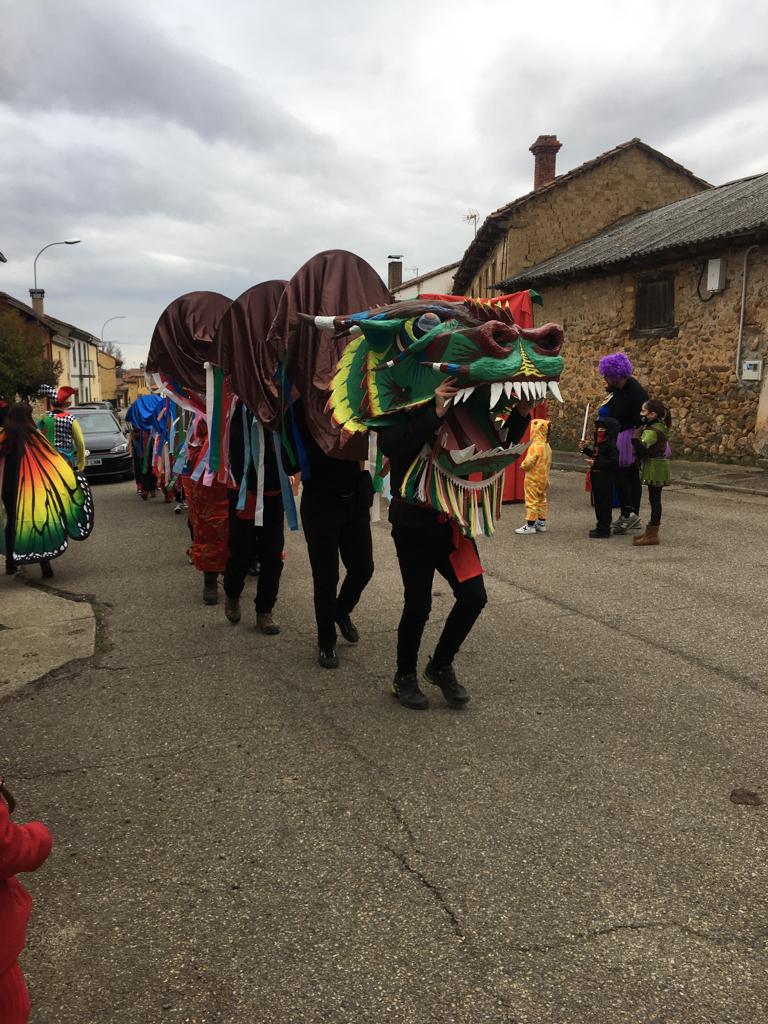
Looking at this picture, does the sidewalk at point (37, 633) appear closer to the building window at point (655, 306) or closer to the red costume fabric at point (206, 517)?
the red costume fabric at point (206, 517)

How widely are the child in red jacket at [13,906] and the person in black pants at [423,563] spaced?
87.7 inches

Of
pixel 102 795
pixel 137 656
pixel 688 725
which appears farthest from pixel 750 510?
pixel 102 795

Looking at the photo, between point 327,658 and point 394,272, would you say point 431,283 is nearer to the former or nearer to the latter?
point 394,272

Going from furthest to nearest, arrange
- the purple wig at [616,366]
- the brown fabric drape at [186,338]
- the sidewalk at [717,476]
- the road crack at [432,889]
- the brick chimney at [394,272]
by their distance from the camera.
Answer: the brick chimney at [394,272] → the sidewalk at [717,476] → the purple wig at [616,366] → the brown fabric drape at [186,338] → the road crack at [432,889]

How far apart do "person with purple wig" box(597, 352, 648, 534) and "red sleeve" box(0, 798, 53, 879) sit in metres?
7.55

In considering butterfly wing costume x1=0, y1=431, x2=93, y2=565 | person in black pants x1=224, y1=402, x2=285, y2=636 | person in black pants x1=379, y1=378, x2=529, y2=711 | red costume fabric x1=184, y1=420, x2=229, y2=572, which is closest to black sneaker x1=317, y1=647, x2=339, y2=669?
person in black pants x1=379, y1=378, x2=529, y2=711

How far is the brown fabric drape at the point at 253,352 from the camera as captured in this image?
15.0ft

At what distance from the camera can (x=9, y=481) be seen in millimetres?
6566

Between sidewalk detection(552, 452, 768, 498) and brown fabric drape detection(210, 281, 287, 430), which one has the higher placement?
brown fabric drape detection(210, 281, 287, 430)

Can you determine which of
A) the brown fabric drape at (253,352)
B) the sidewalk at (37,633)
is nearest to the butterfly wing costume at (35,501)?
the sidewalk at (37,633)

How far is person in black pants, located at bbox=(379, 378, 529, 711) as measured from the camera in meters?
3.53

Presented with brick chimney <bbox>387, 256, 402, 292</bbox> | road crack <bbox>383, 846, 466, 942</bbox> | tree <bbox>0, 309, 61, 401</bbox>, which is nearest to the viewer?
road crack <bbox>383, 846, 466, 942</bbox>

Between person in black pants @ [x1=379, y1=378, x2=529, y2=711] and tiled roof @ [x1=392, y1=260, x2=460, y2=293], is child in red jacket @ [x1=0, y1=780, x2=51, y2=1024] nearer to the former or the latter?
person in black pants @ [x1=379, y1=378, x2=529, y2=711]

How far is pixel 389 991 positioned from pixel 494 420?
2404 mm
